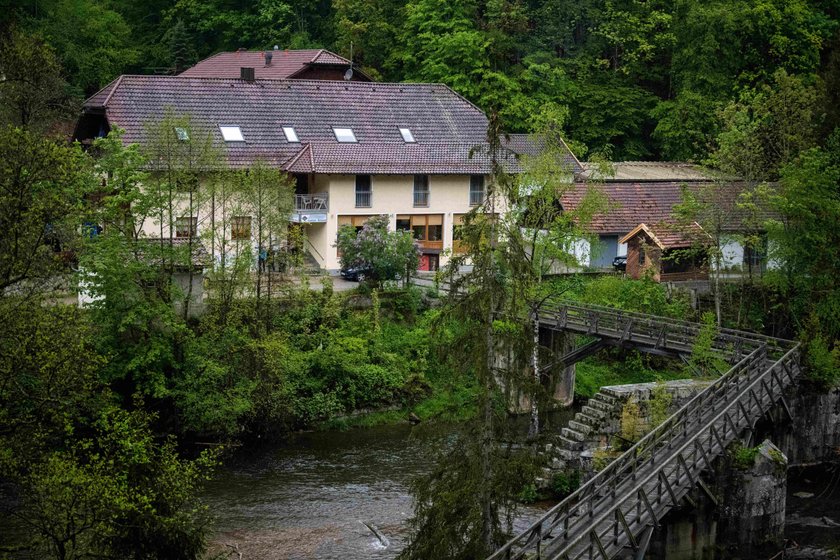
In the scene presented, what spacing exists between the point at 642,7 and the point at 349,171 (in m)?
21.8

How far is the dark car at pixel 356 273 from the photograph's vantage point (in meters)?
45.7

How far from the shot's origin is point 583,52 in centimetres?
6128

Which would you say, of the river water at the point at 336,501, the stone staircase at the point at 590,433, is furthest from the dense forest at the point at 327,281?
the stone staircase at the point at 590,433

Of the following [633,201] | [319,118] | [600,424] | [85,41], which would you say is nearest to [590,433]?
[600,424]

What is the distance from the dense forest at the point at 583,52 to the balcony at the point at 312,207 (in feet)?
38.7

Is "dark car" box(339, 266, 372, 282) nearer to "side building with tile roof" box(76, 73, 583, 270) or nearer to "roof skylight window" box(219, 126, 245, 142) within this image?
"side building with tile roof" box(76, 73, 583, 270)

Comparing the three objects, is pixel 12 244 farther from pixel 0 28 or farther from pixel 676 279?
pixel 0 28

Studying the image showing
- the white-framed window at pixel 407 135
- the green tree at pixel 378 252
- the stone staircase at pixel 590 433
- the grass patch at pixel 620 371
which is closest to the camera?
the stone staircase at pixel 590 433

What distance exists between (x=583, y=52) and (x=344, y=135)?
16.0 m

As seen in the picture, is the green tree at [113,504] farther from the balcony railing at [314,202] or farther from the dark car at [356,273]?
the balcony railing at [314,202]

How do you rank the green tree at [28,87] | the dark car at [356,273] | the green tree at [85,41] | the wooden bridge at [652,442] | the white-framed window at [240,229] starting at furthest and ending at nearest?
the green tree at [85,41]
the dark car at [356,273]
the white-framed window at [240,229]
the green tree at [28,87]
the wooden bridge at [652,442]

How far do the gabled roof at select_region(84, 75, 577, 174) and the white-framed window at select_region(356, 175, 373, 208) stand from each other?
773mm

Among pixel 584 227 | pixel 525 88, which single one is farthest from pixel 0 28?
pixel 584 227

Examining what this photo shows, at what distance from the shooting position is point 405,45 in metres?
62.4
